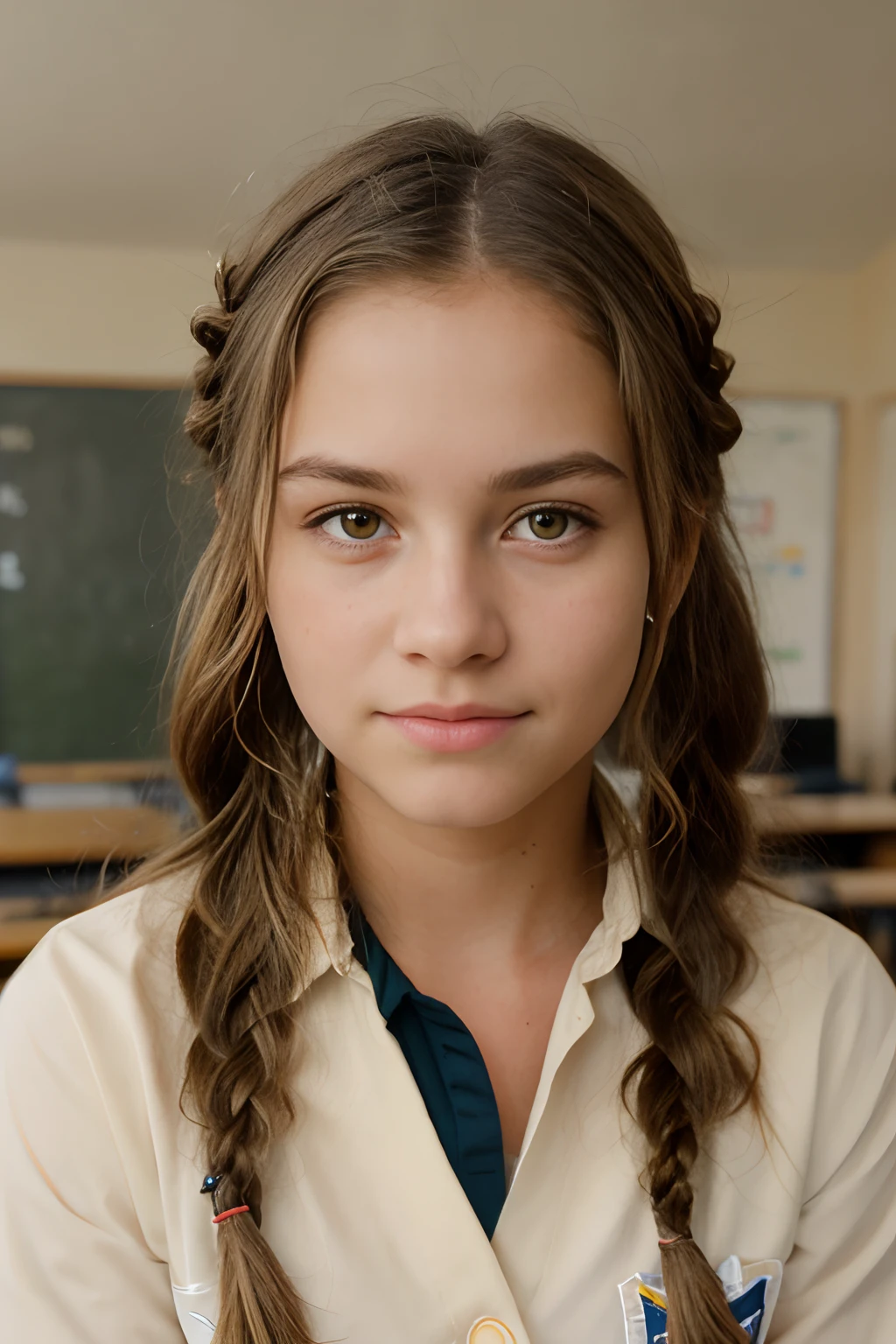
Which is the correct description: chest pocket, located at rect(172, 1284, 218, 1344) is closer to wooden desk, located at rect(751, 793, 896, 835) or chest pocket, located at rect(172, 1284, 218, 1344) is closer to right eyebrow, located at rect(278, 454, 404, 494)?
right eyebrow, located at rect(278, 454, 404, 494)

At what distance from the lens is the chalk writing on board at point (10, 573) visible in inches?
139

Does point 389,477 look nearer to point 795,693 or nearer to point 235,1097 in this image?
point 235,1097

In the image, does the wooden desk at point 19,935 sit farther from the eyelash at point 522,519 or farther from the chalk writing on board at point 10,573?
the eyelash at point 522,519

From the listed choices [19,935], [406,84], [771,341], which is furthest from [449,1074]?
[771,341]

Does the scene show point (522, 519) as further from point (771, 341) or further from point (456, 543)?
point (771, 341)

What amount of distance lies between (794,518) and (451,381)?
353cm

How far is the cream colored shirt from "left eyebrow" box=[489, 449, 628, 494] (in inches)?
13.4

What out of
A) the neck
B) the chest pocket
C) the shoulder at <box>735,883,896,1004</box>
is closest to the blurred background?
the shoulder at <box>735,883,896,1004</box>

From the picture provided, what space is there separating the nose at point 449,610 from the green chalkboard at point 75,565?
119 inches

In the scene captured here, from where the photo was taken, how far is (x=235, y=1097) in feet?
2.27

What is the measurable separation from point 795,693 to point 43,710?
9.01 feet

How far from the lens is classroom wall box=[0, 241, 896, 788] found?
319 centimetres

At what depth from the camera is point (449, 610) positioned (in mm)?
611

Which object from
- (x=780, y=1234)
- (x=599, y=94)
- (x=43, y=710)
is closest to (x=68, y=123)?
(x=599, y=94)
